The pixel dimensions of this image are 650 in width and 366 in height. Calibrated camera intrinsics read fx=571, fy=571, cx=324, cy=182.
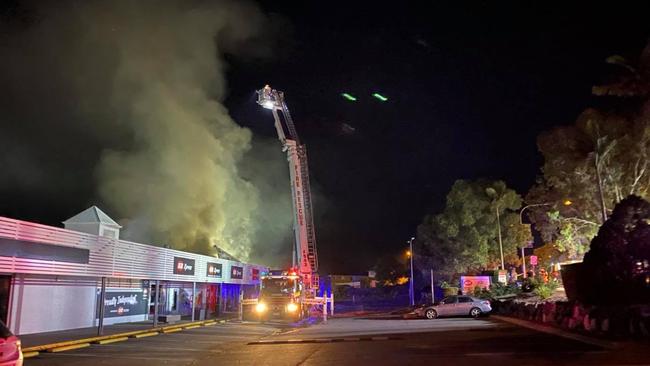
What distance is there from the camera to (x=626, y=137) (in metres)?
28.9

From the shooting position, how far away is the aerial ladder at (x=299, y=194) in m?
30.0

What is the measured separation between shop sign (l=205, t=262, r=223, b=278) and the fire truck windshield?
4.07 meters

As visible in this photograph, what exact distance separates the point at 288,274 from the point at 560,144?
54.6 ft

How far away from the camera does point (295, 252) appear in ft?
103

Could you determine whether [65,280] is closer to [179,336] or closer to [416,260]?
[179,336]

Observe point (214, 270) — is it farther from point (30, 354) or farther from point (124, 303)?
point (30, 354)

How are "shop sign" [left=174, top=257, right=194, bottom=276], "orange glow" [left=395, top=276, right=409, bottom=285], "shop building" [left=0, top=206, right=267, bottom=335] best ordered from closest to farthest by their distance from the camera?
"shop building" [left=0, top=206, right=267, bottom=335] → "shop sign" [left=174, top=257, right=194, bottom=276] → "orange glow" [left=395, top=276, right=409, bottom=285]

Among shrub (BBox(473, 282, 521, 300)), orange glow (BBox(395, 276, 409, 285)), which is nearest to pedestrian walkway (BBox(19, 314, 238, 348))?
shrub (BBox(473, 282, 521, 300))

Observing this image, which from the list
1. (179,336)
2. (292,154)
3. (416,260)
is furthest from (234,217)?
(179,336)

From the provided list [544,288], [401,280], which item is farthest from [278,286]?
[401,280]

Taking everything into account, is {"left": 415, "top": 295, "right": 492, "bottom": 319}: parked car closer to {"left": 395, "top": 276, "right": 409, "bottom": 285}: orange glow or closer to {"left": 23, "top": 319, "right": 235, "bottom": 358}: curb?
{"left": 23, "top": 319, "right": 235, "bottom": 358}: curb

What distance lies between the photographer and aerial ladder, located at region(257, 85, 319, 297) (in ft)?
98.3

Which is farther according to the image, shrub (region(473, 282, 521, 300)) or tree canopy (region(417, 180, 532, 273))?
tree canopy (region(417, 180, 532, 273))

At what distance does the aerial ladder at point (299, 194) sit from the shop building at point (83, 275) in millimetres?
5422
